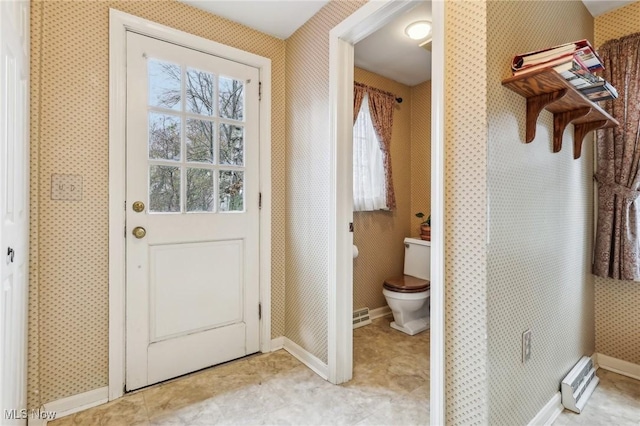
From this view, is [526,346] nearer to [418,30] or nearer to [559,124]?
[559,124]

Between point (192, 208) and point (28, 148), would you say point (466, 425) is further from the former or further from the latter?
point (28, 148)

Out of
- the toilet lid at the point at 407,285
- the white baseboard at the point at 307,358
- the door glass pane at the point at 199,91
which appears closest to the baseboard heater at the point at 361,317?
the toilet lid at the point at 407,285

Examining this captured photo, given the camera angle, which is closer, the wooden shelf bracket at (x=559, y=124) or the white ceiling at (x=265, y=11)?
the wooden shelf bracket at (x=559, y=124)

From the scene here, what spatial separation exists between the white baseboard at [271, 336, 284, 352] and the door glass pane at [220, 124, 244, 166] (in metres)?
1.29

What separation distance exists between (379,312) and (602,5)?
276 cm

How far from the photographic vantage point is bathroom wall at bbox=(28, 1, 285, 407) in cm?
151

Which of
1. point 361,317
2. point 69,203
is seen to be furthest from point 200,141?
point 361,317

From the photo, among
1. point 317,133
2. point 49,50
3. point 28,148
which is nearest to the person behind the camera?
point 28,148

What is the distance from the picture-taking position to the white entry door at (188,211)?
5.90 ft

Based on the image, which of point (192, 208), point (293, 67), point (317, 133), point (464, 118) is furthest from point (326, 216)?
point (293, 67)

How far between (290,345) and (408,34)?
2396mm

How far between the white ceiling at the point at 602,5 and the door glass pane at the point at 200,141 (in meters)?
2.46

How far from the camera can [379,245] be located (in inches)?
121

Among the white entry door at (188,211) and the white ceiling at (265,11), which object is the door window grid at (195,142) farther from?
the white ceiling at (265,11)
